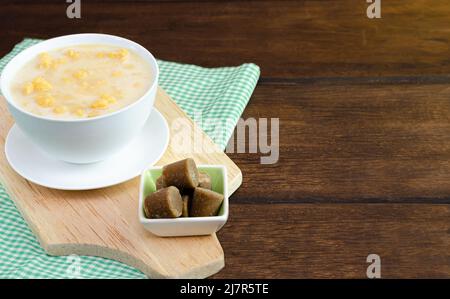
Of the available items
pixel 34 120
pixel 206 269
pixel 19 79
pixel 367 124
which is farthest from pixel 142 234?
pixel 367 124

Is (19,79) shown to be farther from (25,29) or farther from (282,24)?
(282,24)

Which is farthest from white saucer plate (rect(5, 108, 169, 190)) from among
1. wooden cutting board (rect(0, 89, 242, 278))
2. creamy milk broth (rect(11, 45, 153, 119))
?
creamy milk broth (rect(11, 45, 153, 119))

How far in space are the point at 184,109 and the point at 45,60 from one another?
402 mm

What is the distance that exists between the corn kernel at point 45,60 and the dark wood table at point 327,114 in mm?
473

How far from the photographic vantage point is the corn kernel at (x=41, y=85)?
1.57 metres

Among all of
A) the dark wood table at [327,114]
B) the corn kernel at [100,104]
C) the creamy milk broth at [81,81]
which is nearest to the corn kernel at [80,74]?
the creamy milk broth at [81,81]

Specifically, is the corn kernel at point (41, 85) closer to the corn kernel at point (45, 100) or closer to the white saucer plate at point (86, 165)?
the corn kernel at point (45, 100)

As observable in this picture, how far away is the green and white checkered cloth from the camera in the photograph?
4.80 ft

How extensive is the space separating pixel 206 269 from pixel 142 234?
5.9 inches

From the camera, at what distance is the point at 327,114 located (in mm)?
1889

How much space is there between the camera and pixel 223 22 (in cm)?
245

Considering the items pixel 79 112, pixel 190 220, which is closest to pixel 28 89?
pixel 79 112

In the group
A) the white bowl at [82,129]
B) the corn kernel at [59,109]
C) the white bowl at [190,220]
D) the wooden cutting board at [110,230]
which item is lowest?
the wooden cutting board at [110,230]

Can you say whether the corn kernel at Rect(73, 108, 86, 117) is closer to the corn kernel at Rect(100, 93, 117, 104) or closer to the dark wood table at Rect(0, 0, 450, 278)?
the corn kernel at Rect(100, 93, 117, 104)
